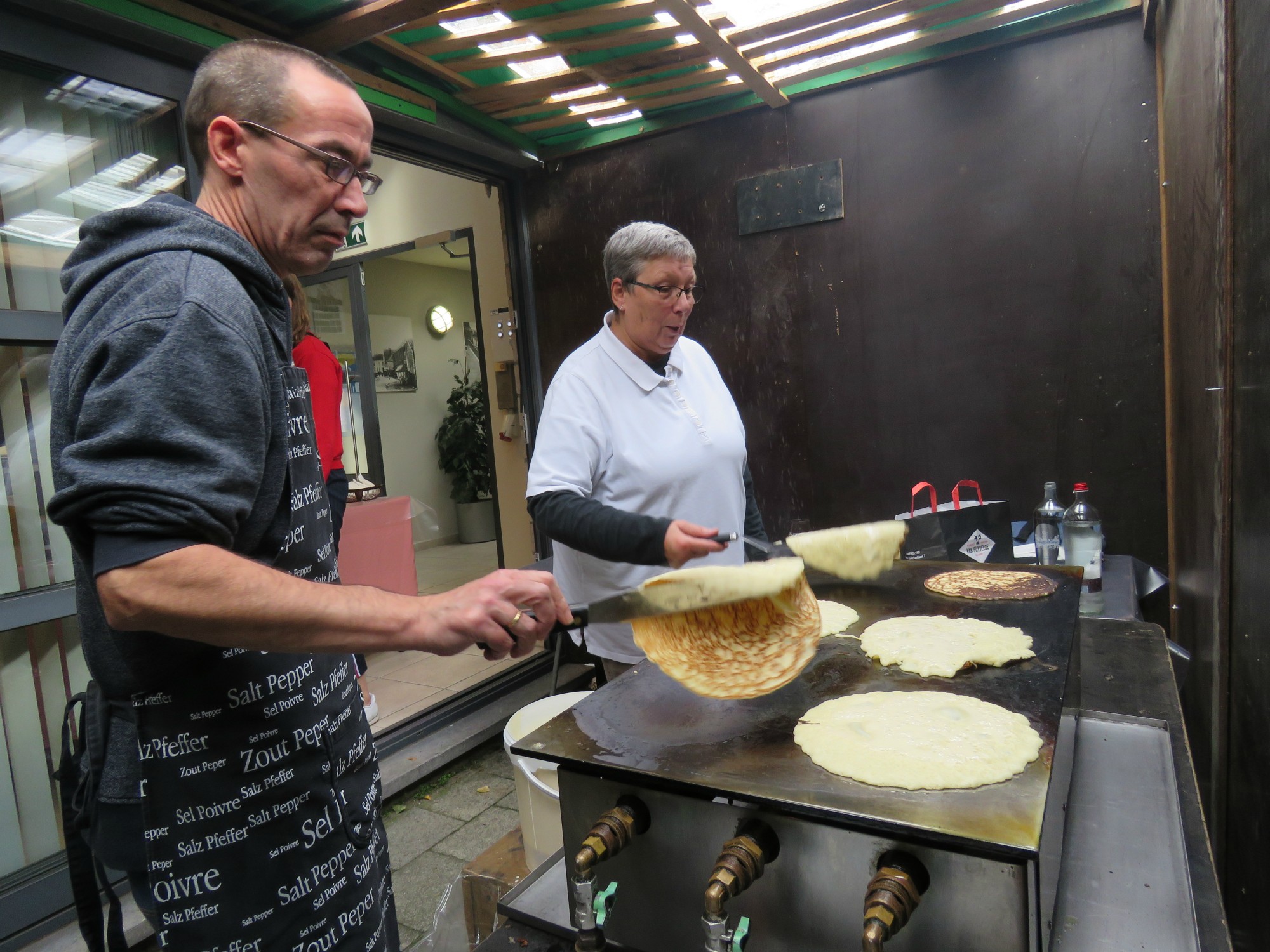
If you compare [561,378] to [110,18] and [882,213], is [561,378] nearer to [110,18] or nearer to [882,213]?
[110,18]

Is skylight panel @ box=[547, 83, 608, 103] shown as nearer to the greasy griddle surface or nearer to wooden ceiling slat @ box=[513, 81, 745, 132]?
wooden ceiling slat @ box=[513, 81, 745, 132]

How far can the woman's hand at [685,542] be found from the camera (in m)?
1.64

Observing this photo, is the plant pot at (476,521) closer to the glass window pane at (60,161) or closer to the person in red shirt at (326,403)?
the person in red shirt at (326,403)

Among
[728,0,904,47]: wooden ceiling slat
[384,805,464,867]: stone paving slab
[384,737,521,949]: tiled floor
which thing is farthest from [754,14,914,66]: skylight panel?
[384,805,464,867]: stone paving slab

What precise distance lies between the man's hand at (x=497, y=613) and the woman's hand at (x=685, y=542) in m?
0.53

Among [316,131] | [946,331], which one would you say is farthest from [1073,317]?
[316,131]

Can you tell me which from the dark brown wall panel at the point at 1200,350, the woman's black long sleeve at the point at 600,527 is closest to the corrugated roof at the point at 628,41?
the dark brown wall panel at the point at 1200,350

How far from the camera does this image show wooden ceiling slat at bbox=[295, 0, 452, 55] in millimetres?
2436

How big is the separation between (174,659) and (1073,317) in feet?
10.6

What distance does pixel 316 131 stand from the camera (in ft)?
3.60

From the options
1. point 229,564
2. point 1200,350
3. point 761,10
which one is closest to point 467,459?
point 761,10

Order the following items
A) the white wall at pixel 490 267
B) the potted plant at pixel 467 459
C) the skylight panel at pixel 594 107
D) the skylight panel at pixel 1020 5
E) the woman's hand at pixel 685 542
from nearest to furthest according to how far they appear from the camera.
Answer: the woman's hand at pixel 685 542 → the skylight panel at pixel 1020 5 → the skylight panel at pixel 594 107 → the white wall at pixel 490 267 → the potted plant at pixel 467 459

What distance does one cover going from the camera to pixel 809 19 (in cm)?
273

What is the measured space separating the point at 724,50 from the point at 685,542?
2106 mm
